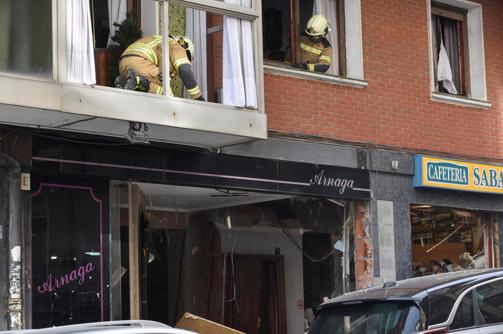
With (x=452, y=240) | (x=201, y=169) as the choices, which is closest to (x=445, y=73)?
(x=452, y=240)

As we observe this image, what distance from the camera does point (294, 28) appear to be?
43.9 ft

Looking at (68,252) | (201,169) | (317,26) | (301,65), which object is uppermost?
(317,26)

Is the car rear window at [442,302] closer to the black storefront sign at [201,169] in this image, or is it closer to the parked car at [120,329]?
→ the parked car at [120,329]

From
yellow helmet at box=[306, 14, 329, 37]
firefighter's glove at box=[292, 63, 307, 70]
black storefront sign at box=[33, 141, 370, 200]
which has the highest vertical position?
yellow helmet at box=[306, 14, 329, 37]

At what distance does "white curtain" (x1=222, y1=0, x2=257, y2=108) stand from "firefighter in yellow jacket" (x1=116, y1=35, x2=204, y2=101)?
1.48 feet

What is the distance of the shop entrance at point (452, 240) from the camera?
47.4 feet

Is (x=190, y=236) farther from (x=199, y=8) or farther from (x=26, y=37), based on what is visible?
(x=26, y=37)

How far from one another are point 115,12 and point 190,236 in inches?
171

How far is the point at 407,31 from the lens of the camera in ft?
46.6

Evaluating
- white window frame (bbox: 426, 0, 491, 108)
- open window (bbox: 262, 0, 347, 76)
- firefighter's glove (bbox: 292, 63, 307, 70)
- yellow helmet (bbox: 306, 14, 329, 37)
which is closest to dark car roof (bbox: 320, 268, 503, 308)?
open window (bbox: 262, 0, 347, 76)

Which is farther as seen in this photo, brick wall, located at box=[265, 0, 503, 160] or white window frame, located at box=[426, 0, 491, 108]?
white window frame, located at box=[426, 0, 491, 108]

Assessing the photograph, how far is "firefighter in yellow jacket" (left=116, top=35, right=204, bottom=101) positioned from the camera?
9969mm

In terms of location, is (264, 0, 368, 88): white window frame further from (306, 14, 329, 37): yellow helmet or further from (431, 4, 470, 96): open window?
(431, 4, 470, 96): open window

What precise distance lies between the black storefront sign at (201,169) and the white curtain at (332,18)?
5.71ft
